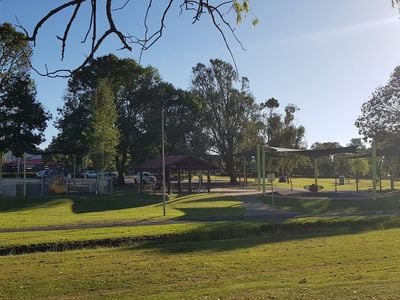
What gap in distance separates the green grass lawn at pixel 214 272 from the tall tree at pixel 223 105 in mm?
64195

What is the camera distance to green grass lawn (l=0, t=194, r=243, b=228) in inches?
1188

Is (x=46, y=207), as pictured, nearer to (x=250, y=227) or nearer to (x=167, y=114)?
(x=250, y=227)

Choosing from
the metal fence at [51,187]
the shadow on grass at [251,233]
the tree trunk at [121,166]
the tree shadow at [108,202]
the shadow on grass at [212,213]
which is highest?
the tree trunk at [121,166]

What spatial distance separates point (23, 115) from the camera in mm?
50625

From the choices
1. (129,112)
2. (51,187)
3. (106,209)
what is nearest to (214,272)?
(106,209)

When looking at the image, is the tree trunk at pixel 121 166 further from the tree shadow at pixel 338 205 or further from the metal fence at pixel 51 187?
the tree shadow at pixel 338 205

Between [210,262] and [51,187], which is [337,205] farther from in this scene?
[210,262]

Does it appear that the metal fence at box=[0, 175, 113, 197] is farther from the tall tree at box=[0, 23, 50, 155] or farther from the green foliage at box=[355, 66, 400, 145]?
the green foliage at box=[355, 66, 400, 145]

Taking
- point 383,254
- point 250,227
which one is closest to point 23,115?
point 250,227

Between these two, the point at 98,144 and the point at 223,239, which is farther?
the point at 98,144

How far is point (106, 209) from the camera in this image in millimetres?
40438

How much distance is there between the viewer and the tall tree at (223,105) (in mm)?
83812

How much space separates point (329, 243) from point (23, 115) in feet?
123

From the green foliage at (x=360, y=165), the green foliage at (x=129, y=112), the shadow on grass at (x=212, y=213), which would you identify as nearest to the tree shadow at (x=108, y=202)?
the shadow on grass at (x=212, y=213)
